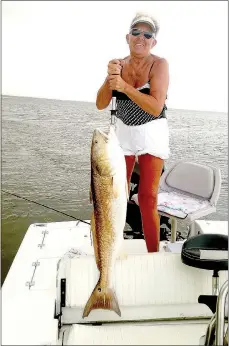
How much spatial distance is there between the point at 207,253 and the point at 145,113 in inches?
53.6

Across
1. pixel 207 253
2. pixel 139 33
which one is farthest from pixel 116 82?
pixel 207 253

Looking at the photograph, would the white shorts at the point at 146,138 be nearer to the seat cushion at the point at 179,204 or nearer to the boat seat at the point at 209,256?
the boat seat at the point at 209,256

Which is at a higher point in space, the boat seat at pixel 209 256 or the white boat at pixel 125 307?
the boat seat at pixel 209 256

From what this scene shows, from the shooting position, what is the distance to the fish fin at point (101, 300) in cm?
279

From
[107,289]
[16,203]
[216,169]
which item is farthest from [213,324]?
[16,203]

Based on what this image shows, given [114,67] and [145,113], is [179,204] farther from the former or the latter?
Result: [114,67]

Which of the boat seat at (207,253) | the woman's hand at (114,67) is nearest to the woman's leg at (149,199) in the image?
the boat seat at (207,253)

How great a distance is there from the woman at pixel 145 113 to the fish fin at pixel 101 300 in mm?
1112

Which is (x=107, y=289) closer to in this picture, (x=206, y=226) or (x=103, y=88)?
(x=103, y=88)

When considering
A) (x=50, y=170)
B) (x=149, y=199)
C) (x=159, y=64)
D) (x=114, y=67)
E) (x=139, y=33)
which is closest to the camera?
(x=114, y=67)

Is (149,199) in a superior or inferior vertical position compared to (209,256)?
superior

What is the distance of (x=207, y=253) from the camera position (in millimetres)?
2975

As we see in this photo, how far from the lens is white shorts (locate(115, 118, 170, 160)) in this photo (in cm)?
366

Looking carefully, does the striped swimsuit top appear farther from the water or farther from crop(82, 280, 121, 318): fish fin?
the water
